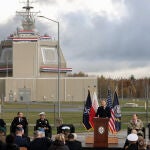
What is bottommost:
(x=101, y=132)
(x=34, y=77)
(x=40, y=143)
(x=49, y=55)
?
(x=101, y=132)

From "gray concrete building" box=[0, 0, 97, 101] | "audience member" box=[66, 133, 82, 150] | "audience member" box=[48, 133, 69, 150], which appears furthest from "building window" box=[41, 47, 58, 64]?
"audience member" box=[48, 133, 69, 150]

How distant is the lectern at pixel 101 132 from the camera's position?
23.9 meters

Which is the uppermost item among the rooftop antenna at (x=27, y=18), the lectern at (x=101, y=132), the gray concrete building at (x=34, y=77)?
the rooftop antenna at (x=27, y=18)

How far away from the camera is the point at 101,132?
79.3 feet

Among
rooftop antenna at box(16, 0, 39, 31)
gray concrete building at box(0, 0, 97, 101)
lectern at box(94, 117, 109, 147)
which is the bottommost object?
lectern at box(94, 117, 109, 147)

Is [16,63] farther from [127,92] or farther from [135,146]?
[135,146]

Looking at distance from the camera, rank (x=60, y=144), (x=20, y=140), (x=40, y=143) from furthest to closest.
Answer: (x=20, y=140), (x=40, y=143), (x=60, y=144)

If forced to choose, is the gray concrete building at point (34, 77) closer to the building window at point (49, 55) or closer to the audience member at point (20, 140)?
the building window at point (49, 55)

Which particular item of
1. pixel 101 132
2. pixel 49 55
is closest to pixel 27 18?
pixel 49 55

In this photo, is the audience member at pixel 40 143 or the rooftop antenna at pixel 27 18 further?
the rooftop antenna at pixel 27 18

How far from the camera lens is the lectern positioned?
23898mm

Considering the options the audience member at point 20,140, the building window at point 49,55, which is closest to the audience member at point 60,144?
the audience member at point 20,140

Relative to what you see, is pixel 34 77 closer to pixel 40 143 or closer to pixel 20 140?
pixel 20 140

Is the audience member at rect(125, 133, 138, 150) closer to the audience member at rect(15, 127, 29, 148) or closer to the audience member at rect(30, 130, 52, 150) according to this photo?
the audience member at rect(30, 130, 52, 150)
